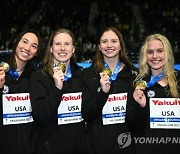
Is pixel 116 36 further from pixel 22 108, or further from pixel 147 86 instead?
pixel 22 108

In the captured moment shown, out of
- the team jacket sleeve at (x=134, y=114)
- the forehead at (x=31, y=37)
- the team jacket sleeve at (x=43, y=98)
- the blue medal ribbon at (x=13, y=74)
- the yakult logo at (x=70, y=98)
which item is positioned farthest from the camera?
the forehead at (x=31, y=37)

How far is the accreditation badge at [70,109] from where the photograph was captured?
10.3ft

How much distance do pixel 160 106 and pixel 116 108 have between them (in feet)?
1.40

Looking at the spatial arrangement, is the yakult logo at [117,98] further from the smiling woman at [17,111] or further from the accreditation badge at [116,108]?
the smiling woman at [17,111]

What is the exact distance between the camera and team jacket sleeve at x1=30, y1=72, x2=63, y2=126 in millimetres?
2920

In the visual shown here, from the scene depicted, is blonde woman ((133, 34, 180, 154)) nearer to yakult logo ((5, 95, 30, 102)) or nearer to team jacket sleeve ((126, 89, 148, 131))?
team jacket sleeve ((126, 89, 148, 131))

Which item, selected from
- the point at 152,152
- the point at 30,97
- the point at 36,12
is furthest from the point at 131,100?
the point at 36,12

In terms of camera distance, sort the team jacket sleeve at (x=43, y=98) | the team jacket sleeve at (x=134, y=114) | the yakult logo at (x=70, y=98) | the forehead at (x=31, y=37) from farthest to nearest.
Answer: the forehead at (x=31, y=37) < the yakult logo at (x=70, y=98) < the team jacket sleeve at (x=134, y=114) < the team jacket sleeve at (x=43, y=98)

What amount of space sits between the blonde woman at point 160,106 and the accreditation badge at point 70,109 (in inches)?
23.8

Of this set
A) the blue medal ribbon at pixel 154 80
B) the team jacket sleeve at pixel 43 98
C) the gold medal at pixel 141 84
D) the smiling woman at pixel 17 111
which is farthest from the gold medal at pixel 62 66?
the blue medal ribbon at pixel 154 80

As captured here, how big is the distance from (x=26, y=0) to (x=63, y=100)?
18.2 m

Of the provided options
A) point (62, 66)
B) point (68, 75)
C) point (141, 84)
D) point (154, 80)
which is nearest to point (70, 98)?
point (68, 75)

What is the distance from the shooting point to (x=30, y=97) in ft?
10.1

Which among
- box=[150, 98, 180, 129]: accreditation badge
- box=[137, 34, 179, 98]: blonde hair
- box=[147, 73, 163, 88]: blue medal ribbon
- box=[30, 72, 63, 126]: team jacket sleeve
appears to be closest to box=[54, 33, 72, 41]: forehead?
box=[30, 72, 63, 126]: team jacket sleeve
